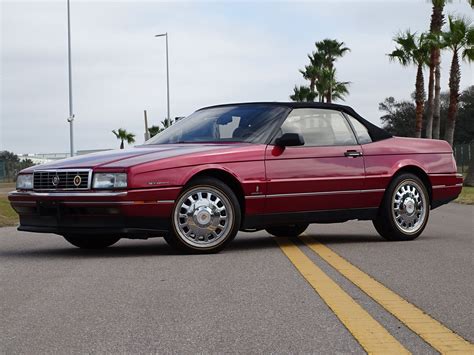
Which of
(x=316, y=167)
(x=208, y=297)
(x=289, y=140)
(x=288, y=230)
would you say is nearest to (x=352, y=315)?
(x=208, y=297)

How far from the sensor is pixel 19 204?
8453 millimetres

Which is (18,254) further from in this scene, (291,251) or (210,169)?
(291,251)

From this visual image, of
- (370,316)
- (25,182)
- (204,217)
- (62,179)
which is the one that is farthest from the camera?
(25,182)

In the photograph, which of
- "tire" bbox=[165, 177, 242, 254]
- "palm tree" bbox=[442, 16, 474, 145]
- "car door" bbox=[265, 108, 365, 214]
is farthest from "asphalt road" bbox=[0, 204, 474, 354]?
"palm tree" bbox=[442, 16, 474, 145]

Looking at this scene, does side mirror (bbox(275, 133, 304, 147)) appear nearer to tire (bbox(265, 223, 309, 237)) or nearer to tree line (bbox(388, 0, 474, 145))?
tire (bbox(265, 223, 309, 237))

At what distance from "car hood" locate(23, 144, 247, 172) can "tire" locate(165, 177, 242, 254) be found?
33 centimetres

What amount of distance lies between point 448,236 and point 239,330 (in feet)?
19.8

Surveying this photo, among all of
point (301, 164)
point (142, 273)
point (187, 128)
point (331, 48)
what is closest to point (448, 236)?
point (301, 164)

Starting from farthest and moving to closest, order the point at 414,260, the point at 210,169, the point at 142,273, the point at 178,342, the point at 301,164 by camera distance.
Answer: the point at 301,164 → the point at 210,169 → the point at 414,260 → the point at 142,273 → the point at 178,342

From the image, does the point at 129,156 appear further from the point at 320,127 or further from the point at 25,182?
the point at 320,127

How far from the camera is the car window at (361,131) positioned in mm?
9508

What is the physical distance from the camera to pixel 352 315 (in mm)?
4934

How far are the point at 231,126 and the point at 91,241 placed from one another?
1.88 meters

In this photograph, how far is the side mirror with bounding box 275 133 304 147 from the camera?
8609 millimetres
